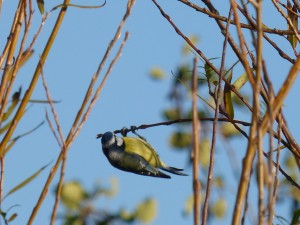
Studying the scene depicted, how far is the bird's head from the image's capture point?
325 centimetres

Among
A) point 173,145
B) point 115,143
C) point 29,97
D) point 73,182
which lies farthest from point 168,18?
point 173,145

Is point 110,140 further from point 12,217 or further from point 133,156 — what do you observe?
point 12,217

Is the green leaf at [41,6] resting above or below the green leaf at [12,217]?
above

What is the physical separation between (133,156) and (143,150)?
0.76ft

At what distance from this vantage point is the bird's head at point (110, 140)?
325 cm

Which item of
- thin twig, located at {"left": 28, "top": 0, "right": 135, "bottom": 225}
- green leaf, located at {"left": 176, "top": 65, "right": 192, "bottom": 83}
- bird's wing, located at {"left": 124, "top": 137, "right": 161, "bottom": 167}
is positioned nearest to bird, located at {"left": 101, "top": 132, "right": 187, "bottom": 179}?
bird's wing, located at {"left": 124, "top": 137, "right": 161, "bottom": 167}

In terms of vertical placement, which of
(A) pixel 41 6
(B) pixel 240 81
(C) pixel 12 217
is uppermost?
(B) pixel 240 81

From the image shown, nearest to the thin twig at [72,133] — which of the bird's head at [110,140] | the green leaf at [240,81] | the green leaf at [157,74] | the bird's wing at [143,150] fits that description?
the green leaf at [240,81]

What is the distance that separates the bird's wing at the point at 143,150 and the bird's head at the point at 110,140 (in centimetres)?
4

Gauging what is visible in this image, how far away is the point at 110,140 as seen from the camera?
3.34 metres

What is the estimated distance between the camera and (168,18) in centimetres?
213

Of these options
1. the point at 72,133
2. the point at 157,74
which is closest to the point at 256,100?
the point at 72,133

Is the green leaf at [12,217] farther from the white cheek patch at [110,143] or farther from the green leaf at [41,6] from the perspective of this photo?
the white cheek patch at [110,143]

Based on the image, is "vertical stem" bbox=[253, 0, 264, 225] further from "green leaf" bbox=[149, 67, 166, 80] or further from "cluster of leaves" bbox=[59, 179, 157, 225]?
"green leaf" bbox=[149, 67, 166, 80]
